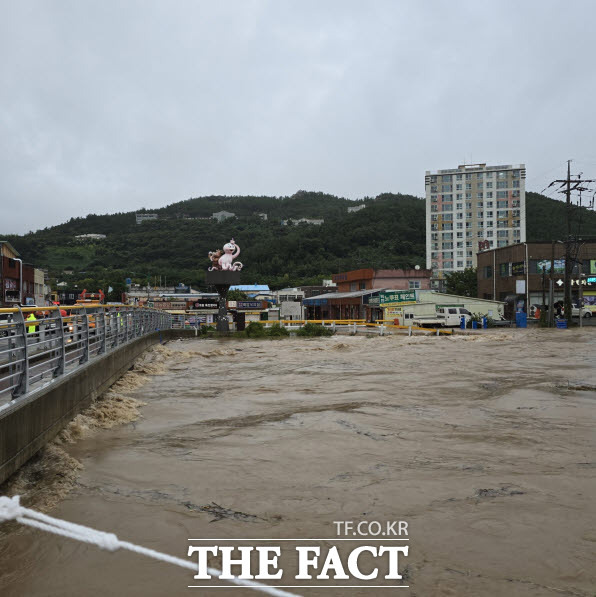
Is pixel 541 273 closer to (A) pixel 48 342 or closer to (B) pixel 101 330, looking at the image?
(B) pixel 101 330

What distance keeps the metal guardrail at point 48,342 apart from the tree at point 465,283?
2594 inches

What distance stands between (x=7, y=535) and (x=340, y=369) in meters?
13.1

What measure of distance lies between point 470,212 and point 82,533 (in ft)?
410

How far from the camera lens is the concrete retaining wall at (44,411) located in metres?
5.28

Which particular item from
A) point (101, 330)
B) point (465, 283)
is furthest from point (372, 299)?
point (101, 330)

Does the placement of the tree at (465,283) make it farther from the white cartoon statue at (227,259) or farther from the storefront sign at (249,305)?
the white cartoon statue at (227,259)

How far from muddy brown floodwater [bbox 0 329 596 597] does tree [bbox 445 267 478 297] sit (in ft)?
225

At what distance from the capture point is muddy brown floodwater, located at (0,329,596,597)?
12.5 ft

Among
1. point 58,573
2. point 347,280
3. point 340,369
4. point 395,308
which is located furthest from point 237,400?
point 347,280

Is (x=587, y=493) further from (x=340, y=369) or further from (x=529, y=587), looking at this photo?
(x=340, y=369)

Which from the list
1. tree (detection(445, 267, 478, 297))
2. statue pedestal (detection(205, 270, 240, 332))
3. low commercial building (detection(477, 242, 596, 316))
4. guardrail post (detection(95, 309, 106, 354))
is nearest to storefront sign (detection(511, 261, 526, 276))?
low commercial building (detection(477, 242, 596, 316))

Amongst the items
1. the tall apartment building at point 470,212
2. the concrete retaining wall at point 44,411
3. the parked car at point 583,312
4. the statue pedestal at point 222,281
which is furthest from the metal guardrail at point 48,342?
the tall apartment building at point 470,212

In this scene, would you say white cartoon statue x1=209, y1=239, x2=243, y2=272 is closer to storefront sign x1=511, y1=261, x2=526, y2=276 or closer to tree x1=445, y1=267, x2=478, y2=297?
storefront sign x1=511, y1=261, x2=526, y2=276

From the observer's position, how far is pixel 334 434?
26.0 feet
